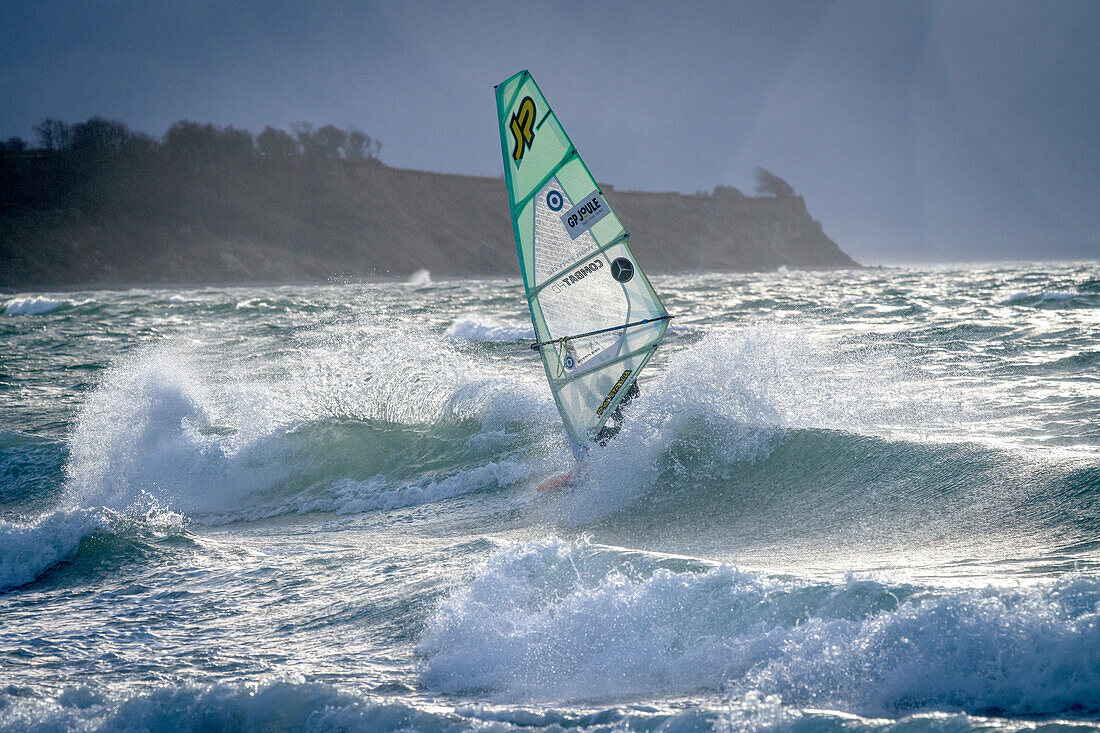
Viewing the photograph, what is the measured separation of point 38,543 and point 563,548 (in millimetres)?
4272

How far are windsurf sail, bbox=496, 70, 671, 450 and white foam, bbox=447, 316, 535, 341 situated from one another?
9.91m

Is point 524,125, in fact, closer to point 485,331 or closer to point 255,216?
point 485,331

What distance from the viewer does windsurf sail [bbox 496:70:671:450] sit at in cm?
750

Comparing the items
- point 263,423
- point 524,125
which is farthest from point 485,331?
point 524,125

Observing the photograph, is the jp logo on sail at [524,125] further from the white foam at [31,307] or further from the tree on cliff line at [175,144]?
the tree on cliff line at [175,144]

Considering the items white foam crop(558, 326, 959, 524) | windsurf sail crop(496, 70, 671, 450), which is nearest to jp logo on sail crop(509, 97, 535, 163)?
windsurf sail crop(496, 70, 671, 450)

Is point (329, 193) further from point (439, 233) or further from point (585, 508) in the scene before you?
point (585, 508)

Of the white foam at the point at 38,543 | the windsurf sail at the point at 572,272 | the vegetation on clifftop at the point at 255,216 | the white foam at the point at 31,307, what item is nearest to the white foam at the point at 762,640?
the windsurf sail at the point at 572,272

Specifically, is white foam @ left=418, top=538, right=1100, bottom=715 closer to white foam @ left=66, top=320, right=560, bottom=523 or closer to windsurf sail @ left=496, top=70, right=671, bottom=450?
windsurf sail @ left=496, top=70, right=671, bottom=450

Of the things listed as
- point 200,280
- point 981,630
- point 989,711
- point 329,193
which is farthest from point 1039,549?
point 329,193

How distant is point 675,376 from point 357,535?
356 cm

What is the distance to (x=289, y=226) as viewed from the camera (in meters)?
82.6

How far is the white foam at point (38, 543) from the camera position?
607 cm

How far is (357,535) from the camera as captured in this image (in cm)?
713
